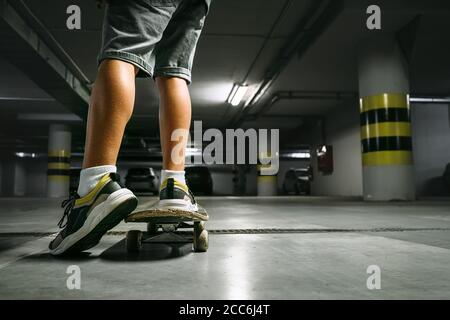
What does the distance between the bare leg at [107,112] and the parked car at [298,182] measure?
1461 centimetres

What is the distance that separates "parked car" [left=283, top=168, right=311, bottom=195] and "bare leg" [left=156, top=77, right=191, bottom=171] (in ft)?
47.0

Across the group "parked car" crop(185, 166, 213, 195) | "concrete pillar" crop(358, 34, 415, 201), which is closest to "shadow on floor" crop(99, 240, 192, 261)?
"concrete pillar" crop(358, 34, 415, 201)

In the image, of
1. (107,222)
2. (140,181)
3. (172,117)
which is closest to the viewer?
(107,222)

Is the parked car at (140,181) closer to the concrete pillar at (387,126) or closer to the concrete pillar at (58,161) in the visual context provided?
the concrete pillar at (58,161)

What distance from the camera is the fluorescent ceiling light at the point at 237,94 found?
33.2 ft

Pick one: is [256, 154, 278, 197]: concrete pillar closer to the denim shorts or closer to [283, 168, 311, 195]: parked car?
[283, 168, 311, 195]: parked car

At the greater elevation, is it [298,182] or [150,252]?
[298,182]

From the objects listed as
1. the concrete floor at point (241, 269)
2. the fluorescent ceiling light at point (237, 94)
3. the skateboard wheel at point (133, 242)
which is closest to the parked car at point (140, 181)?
the fluorescent ceiling light at point (237, 94)

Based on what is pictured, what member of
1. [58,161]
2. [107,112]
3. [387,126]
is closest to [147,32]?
[107,112]

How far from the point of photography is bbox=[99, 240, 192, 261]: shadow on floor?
3.73 feet

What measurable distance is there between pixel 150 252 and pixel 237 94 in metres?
9.87

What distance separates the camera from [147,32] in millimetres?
1263

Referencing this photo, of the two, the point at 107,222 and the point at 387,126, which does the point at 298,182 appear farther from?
the point at 107,222
